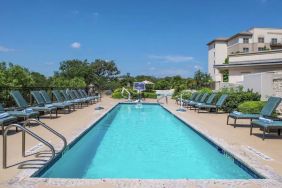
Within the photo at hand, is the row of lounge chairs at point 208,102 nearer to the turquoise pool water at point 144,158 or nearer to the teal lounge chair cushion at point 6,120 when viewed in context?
the turquoise pool water at point 144,158

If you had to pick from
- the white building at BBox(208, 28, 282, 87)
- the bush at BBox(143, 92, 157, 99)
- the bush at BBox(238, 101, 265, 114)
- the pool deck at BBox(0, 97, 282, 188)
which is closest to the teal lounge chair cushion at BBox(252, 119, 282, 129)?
the pool deck at BBox(0, 97, 282, 188)

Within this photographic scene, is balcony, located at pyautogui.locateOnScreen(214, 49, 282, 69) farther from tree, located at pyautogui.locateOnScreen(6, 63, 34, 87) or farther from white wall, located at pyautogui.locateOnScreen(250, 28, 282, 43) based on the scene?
white wall, located at pyautogui.locateOnScreen(250, 28, 282, 43)

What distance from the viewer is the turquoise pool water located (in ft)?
19.9

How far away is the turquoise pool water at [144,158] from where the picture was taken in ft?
19.9

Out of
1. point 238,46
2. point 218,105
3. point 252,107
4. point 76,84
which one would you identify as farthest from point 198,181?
point 238,46

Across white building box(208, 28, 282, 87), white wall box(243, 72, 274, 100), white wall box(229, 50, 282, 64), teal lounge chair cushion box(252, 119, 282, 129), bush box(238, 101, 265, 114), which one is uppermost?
white building box(208, 28, 282, 87)

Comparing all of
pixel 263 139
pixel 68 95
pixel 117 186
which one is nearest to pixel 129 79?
pixel 68 95

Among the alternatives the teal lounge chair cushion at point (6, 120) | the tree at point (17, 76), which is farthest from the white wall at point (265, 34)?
the teal lounge chair cushion at point (6, 120)

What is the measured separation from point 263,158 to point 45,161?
3713 millimetres

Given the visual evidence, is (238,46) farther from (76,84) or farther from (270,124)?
(270,124)

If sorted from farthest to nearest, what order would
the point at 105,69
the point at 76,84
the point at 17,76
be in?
the point at 105,69 < the point at 76,84 < the point at 17,76

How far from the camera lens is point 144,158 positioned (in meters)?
7.37

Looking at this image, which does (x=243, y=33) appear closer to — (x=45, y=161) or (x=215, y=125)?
(x=215, y=125)

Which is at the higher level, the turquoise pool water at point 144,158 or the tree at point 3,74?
the tree at point 3,74
